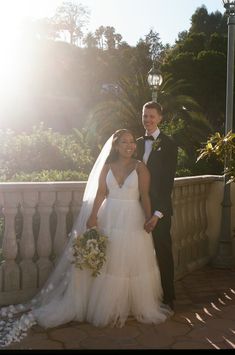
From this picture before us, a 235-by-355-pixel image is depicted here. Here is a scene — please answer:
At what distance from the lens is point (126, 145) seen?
4.29 metres

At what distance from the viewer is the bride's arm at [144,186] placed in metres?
4.32

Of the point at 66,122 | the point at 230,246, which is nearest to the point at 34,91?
the point at 66,122

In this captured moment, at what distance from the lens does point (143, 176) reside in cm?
432

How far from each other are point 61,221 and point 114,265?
730mm

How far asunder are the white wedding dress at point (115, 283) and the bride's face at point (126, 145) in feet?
0.60

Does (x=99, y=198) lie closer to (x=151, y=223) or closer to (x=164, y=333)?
(x=151, y=223)

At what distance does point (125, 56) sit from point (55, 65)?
8.95 m

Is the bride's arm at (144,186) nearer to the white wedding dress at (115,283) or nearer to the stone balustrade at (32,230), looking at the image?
the white wedding dress at (115,283)

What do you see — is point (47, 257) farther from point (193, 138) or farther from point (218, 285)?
point (193, 138)

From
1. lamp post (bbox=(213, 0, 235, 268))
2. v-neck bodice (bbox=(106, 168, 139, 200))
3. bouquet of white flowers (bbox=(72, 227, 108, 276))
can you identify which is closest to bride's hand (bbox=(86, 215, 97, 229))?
bouquet of white flowers (bbox=(72, 227, 108, 276))

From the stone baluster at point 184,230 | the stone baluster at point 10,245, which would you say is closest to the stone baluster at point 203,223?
the stone baluster at point 184,230

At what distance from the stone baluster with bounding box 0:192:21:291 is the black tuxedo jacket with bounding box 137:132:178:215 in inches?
48.2

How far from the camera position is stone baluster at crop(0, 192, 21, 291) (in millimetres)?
4441

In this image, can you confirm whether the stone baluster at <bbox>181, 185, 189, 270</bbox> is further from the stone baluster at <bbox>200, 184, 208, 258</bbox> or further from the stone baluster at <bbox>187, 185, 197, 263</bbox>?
the stone baluster at <bbox>200, 184, 208, 258</bbox>
